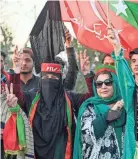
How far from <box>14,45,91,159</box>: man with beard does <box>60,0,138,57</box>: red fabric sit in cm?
112

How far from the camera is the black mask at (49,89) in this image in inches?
142

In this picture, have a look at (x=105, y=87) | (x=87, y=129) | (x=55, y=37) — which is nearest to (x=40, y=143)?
(x=87, y=129)

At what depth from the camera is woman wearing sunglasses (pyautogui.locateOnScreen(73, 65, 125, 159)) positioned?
10.6 ft

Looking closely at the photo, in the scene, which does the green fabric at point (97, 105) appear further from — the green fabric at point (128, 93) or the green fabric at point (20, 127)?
the green fabric at point (20, 127)

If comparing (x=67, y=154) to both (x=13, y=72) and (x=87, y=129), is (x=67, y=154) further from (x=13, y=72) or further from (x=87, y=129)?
(x=13, y=72)

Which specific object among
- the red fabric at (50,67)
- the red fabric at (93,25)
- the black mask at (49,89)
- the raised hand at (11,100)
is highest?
the red fabric at (93,25)

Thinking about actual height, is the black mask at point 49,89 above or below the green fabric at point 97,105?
above

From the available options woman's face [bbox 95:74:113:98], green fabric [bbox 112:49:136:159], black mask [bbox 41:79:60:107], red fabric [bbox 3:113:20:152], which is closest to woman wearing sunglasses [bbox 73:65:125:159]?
woman's face [bbox 95:74:113:98]

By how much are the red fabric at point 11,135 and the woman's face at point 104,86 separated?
0.73m

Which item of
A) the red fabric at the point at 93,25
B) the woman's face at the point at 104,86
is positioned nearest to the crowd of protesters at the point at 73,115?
the woman's face at the point at 104,86

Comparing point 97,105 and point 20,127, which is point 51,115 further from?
point 97,105

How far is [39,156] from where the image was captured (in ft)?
11.8

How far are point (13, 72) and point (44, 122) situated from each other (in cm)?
49

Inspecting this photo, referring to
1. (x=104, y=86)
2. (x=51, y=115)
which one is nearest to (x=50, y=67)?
(x=51, y=115)
